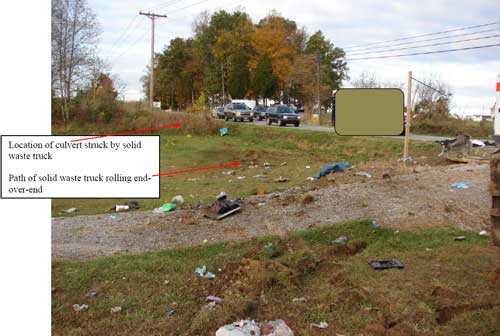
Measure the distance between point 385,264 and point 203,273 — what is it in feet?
7.60

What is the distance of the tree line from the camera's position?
18.6 feet

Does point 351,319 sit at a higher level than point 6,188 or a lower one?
lower

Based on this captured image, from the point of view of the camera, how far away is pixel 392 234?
7.41m

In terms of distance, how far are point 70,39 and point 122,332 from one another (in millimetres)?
24639

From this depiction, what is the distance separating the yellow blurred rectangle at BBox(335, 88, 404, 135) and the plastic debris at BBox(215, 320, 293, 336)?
214 cm

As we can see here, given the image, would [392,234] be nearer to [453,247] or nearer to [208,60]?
[453,247]

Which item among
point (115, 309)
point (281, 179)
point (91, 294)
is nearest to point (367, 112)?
point (115, 309)

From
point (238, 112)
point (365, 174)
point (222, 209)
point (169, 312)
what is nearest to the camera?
point (169, 312)

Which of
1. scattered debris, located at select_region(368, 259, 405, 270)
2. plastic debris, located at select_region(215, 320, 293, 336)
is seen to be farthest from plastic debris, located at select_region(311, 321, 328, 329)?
scattered debris, located at select_region(368, 259, 405, 270)

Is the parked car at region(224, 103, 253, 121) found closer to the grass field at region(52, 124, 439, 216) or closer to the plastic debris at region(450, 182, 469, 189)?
the grass field at region(52, 124, 439, 216)

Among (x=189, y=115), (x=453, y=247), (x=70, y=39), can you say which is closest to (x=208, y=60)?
(x=189, y=115)

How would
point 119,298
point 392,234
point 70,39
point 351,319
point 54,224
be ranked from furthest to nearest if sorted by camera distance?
point 70,39
point 54,224
point 392,234
point 119,298
point 351,319

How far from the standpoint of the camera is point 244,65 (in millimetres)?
19750

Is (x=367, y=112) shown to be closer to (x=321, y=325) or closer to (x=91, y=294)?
(x=321, y=325)
